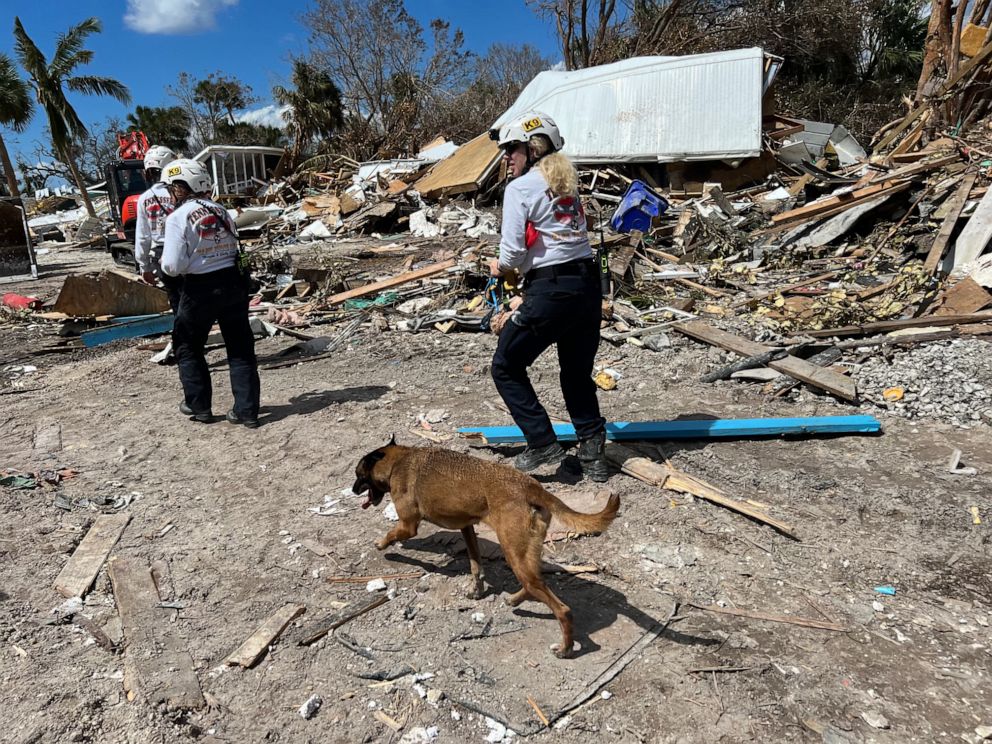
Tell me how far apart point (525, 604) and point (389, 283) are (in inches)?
292

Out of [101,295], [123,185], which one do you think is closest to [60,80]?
[123,185]

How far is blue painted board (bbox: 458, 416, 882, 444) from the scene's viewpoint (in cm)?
482

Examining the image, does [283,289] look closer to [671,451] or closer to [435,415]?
[435,415]

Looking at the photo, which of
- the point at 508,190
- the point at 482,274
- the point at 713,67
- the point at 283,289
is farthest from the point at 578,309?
the point at 713,67

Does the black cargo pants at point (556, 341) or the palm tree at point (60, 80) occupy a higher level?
the palm tree at point (60, 80)

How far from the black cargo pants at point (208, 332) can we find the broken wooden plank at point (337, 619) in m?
2.74

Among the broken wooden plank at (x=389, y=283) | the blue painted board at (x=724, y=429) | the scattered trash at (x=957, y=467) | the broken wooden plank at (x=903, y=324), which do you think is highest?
the broken wooden plank at (x=389, y=283)

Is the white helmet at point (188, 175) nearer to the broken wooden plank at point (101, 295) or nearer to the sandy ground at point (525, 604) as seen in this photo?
the sandy ground at point (525, 604)

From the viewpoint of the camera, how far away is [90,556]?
3.65 metres

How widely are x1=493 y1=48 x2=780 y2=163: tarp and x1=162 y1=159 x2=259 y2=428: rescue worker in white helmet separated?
13.3m

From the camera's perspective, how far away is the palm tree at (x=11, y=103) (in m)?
26.2

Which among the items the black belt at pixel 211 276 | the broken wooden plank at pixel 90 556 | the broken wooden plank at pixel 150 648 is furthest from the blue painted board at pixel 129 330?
the broken wooden plank at pixel 150 648

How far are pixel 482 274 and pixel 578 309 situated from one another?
563 centimetres

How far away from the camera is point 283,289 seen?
10.7 meters
